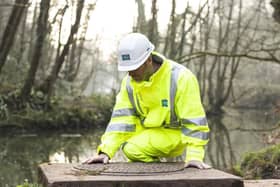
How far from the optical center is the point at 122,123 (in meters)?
5.21

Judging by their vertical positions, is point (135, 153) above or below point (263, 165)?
above

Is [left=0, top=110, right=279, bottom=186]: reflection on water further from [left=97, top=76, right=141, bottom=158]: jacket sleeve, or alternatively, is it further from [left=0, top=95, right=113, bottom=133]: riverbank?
[left=97, top=76, right=141, bottom=158]: jacket sleeve

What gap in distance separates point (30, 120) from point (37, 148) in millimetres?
4784

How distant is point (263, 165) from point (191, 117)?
3.66m

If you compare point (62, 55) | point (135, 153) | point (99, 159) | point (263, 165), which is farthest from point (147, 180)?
point (62, 55)

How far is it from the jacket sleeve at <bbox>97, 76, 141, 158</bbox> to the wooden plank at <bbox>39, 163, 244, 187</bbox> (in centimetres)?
92

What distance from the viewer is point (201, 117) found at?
4.78 meters

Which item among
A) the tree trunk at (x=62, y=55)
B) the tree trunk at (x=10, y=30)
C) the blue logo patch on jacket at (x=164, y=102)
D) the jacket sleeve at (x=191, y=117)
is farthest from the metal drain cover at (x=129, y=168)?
the tree trunk at (x=62, y=55)

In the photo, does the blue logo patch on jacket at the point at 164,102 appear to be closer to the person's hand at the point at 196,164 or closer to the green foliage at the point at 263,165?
the person's hand at the point at 196,164

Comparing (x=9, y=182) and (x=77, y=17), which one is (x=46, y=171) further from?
(x=77, y=17)

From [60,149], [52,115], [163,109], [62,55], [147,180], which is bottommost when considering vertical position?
[60,149]

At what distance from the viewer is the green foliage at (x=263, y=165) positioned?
7786 millimetres

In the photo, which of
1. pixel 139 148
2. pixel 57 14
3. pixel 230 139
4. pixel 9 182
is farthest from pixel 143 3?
pixel 139 148

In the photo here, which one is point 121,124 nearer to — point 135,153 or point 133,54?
point 135,153
